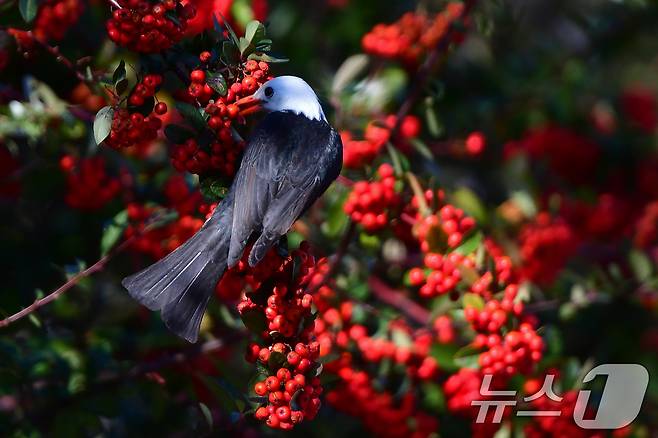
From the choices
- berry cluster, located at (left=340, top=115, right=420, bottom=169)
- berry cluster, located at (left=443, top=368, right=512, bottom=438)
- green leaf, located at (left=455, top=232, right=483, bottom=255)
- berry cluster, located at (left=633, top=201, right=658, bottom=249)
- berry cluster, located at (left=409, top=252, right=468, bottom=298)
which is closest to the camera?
berry cluster, located at (left=409, top=252, right=468, bottom=298)

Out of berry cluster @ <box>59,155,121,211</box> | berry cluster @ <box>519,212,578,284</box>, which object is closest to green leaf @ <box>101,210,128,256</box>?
berry cluster @ <box>59,155,121,211</box>

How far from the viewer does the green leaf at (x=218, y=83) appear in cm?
270

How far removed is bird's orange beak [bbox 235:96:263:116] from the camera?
2.79 m

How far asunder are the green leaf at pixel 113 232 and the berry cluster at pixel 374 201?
81 cm

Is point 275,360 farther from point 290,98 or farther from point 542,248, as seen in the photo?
point 542,248

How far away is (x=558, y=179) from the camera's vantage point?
5637 mm

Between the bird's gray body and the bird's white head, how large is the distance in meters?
0.07

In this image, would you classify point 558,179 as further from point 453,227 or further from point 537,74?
point 453,227

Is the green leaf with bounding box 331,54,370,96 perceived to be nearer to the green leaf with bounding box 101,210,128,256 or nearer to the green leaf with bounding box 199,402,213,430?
the green leaf with bounding box 101,210,128,256

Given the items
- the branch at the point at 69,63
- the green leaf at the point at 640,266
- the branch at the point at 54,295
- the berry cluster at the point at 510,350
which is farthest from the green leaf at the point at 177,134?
the green leaf at the point at 640,266

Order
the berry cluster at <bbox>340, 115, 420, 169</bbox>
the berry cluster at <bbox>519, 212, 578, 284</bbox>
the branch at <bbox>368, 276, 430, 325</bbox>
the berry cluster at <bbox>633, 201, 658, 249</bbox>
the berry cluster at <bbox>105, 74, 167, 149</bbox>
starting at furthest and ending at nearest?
the berry cluster at <bbox>633, 201, 658, 249</bbox> < the berry cluster at <bbox>519, 212, 578, 284</bbox> < the branch at <bbox>368, 276, 430, 325</bbox> < the berry cluster at <bbox>340, 115, 420, 169</bbox> < the berry cluster at <bbox>105, 74, 167, 149</bbox>

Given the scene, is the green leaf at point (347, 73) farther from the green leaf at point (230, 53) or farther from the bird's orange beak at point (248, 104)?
the green leaf at point (230, 53)

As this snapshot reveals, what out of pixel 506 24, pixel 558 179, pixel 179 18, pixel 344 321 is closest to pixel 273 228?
pixel 179 18

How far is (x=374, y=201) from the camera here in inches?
131
